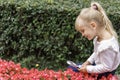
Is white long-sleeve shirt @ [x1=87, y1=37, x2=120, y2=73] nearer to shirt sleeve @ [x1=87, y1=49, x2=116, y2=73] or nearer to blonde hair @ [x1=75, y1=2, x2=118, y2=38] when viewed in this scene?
shirt sleeve @ [x1=87, y1=49, x2=116, y2=73]

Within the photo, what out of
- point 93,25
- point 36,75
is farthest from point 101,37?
point 36,75

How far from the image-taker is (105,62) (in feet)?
11.9

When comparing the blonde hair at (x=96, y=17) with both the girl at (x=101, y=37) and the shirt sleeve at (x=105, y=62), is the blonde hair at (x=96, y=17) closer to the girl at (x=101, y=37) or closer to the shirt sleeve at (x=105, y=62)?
the girl at (x=101, y=37)

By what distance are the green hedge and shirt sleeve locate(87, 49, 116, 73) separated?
6.37 ft

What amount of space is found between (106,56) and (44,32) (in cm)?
237

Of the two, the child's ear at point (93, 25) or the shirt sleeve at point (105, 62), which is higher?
the child's ear at point (93, 25)

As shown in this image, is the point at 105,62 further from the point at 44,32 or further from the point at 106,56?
the point at 44,32

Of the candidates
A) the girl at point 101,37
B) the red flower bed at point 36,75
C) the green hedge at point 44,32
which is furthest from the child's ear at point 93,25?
the green hedge at point 44,32

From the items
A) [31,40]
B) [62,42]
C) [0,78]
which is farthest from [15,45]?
[0,78]

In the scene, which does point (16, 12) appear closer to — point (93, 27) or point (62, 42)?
point (62, 42)

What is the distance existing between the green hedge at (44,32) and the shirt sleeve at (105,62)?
194cm

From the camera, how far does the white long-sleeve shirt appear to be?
3.58m

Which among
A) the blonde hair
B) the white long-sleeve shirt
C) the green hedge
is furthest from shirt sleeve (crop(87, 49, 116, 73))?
the green hedge

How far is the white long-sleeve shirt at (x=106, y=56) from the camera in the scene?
3.58 m
